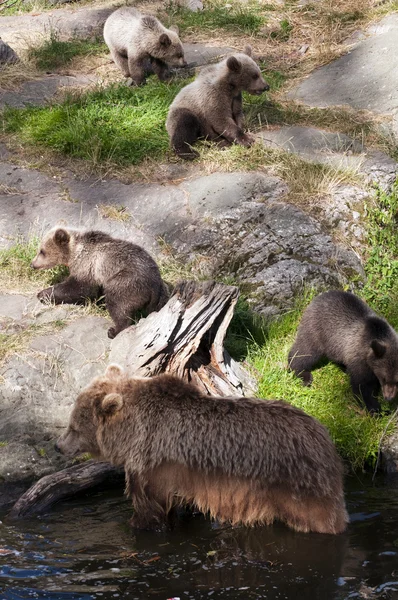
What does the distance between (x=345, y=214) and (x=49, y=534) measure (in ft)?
18.0

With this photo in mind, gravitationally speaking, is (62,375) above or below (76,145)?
below

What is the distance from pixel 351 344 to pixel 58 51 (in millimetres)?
8516

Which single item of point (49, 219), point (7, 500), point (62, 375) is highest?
point (49, 219)

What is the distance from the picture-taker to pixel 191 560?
17.9ft

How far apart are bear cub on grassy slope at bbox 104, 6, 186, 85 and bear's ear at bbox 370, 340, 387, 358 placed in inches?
281

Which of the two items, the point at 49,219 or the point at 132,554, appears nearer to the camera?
the point at 132,554

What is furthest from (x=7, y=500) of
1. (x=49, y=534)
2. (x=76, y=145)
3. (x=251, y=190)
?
(x=76, y=145)

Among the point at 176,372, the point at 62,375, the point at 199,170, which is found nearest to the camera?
the point at 176,372

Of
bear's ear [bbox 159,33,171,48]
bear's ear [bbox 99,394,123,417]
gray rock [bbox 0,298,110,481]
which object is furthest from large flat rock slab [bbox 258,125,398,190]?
bear's ear [bbox 99,394,123,417]

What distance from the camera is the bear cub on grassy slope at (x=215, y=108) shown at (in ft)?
35.3

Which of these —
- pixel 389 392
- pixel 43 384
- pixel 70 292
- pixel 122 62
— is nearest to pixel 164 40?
pixel 122 62

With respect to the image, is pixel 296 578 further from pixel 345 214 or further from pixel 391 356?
pixel 345 214

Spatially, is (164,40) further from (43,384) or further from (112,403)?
(112,403)

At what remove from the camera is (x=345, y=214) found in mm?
9781
